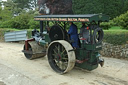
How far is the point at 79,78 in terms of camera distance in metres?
5.18

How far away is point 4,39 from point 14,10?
55.5 ft

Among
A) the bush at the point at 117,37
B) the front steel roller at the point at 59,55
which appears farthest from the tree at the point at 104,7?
the front steel roller at the point at 59,55

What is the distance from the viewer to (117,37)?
25.3 feet

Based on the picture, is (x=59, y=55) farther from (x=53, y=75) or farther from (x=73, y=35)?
(x=73, y=35)

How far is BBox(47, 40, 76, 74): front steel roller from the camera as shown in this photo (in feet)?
16.8

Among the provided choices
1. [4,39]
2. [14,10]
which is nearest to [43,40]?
[4,39]

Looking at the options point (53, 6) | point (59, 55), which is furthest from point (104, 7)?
point (59, 55)

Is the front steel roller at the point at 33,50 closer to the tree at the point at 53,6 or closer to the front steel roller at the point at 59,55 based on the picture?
the front steel roller at the point at 59,55

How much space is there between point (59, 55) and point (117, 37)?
12.0 ft

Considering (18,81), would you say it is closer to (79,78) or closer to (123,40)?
(79,78)

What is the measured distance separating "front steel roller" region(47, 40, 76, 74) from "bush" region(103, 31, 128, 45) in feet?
11.0

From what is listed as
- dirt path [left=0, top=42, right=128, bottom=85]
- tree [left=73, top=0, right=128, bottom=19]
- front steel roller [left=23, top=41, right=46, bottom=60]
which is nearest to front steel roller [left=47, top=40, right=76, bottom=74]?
dirt path [left=0, top=42, right=128, bottom=85]

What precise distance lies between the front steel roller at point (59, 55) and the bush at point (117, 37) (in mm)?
3362

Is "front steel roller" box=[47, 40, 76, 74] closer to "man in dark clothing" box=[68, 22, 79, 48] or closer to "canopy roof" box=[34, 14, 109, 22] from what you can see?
"man in dark clothing" box=[68, 22, 79, 48]
